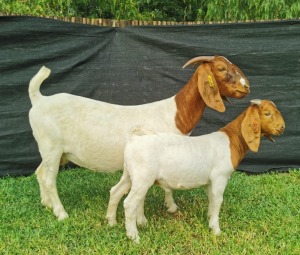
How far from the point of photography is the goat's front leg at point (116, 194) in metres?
4.44

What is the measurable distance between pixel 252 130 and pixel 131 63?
8.62ft

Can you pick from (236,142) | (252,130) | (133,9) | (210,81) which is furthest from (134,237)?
(133,9)

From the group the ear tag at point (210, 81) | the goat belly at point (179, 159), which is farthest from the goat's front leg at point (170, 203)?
the ear tag at point (210, 81)

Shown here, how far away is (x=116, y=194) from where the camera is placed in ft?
14.9

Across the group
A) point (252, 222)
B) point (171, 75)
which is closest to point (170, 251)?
point (252, 222)

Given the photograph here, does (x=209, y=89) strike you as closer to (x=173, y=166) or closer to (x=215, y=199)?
(x=173, y=166)

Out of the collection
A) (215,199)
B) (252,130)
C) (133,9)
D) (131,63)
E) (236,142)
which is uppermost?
(133,9)

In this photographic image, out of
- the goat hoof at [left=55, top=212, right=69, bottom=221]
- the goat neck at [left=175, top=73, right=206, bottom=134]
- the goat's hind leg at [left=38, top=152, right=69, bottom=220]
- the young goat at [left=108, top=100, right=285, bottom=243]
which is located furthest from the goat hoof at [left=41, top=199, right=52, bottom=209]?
the goat neck at [left=175, top=73, right=206, bottom=134]

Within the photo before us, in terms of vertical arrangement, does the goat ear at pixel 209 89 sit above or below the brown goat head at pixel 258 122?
above

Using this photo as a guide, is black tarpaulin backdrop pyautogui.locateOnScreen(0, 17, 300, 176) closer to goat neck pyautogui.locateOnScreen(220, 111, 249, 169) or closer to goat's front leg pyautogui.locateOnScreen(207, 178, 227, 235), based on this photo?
goat neck pyautogui.locateOnScreen(220, 111, 249, 169)

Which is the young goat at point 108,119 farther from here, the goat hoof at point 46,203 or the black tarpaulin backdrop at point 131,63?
the black tarpaulin backdrop at point 131,63

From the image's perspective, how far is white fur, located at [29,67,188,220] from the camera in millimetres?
4664

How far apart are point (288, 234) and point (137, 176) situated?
1609mm

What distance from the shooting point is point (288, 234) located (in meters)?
4.50
